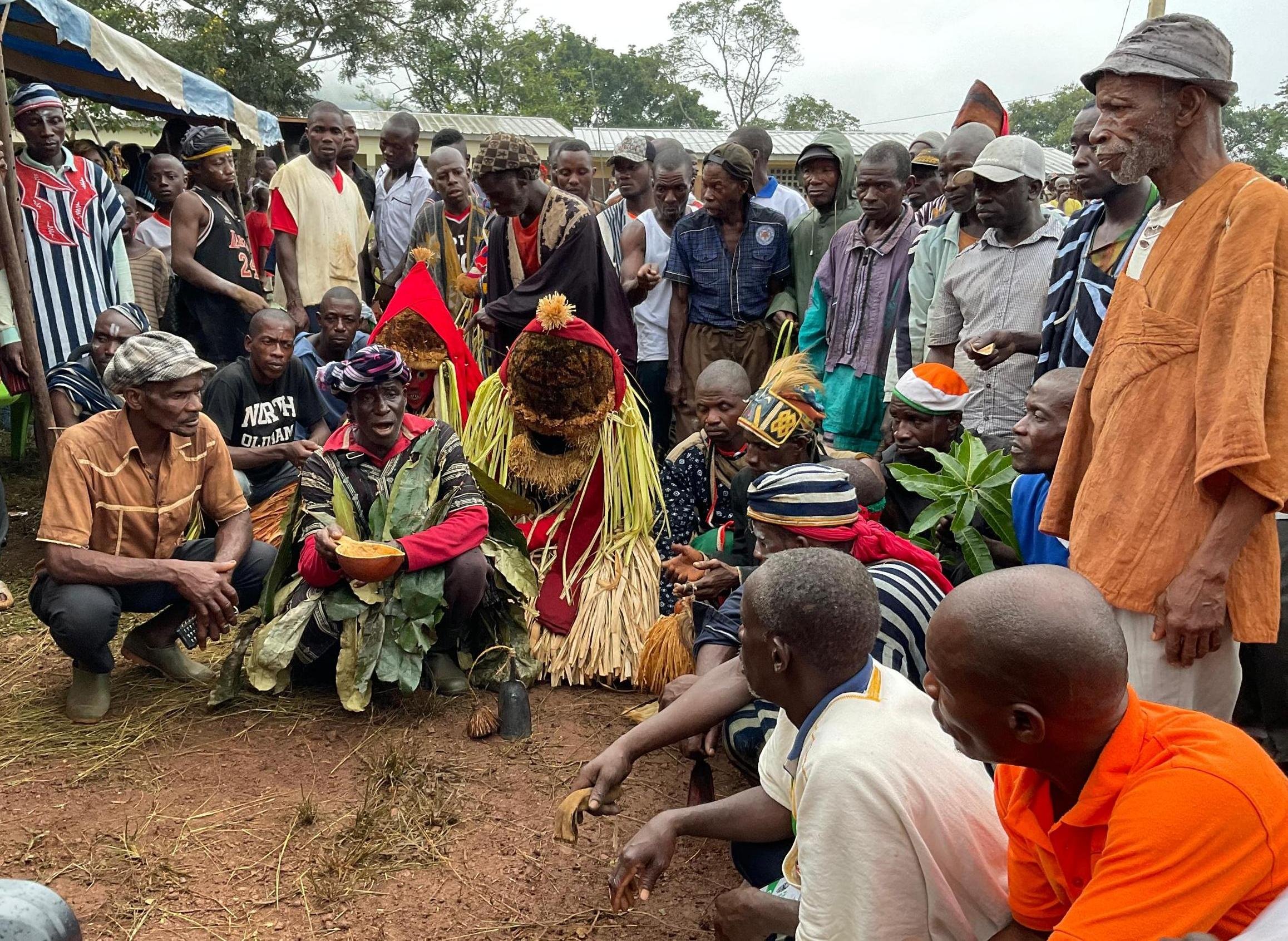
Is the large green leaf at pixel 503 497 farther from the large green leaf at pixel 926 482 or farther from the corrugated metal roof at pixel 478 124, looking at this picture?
the corrugated metal roof at pixel 478 124

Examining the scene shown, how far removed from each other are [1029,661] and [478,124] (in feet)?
88.3

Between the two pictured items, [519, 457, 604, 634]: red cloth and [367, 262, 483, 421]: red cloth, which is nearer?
[519, 457, 604, 634]: red cloth

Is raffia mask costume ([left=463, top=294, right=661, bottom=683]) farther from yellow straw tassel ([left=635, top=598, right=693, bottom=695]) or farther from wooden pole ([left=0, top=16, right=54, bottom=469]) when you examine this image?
wooden pole ([left=0, top=16, right=54, bottom=469])

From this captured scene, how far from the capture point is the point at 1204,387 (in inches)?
89.4

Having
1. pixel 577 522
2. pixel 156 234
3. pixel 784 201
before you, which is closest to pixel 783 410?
pixel 577 522

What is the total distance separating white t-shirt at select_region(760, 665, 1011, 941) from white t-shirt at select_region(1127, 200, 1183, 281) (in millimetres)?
1301

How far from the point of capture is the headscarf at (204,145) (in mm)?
6172

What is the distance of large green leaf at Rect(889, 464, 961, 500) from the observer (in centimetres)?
351

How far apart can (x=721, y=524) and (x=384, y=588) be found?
1.36m

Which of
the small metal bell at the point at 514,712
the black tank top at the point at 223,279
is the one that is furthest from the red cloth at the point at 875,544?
the black tank top at the point at 223,279

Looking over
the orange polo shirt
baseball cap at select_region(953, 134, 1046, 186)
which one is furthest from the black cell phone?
the orange polo shirt

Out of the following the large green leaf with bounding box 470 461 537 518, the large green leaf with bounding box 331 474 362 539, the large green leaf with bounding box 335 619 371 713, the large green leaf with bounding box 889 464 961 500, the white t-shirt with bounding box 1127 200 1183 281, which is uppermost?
the white t-shirt with bounding box 1127 200 1183 281

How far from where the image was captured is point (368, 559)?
12.3 feet

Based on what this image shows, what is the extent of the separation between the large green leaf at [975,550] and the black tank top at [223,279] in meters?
4.43
